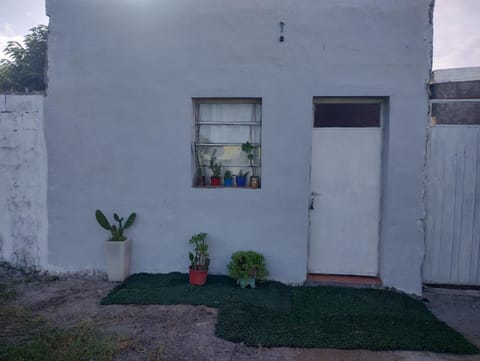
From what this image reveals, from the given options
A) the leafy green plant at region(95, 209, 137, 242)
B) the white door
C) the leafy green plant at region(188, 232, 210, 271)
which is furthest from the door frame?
the leafy green plant at region(95, 209, 137, 242)

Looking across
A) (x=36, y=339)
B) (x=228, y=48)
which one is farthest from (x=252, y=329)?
(x=228, y=48)

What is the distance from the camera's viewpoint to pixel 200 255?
4.62 m

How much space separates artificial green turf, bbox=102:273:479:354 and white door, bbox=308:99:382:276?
1.76 feet

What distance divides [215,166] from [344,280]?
91.8 inches

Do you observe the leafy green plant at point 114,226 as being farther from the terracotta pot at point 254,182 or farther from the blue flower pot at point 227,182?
the terracotta pot at point 254,182

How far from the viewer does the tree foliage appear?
1161 centimetres

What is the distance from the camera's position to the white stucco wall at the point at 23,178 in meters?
5.01

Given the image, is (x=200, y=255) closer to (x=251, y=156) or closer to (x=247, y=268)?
(x=247, y=268)

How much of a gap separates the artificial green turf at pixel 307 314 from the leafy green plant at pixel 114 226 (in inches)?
23.2

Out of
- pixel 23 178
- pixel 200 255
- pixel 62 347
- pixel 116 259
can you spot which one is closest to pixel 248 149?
pixel 200 255

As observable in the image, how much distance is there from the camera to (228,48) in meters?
4.71

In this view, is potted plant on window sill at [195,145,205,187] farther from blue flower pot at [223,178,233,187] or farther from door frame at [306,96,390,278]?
door frame at [306,96,390,278]

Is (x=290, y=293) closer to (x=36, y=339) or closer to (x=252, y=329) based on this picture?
(x=252, y=329)

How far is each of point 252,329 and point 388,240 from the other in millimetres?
2181
